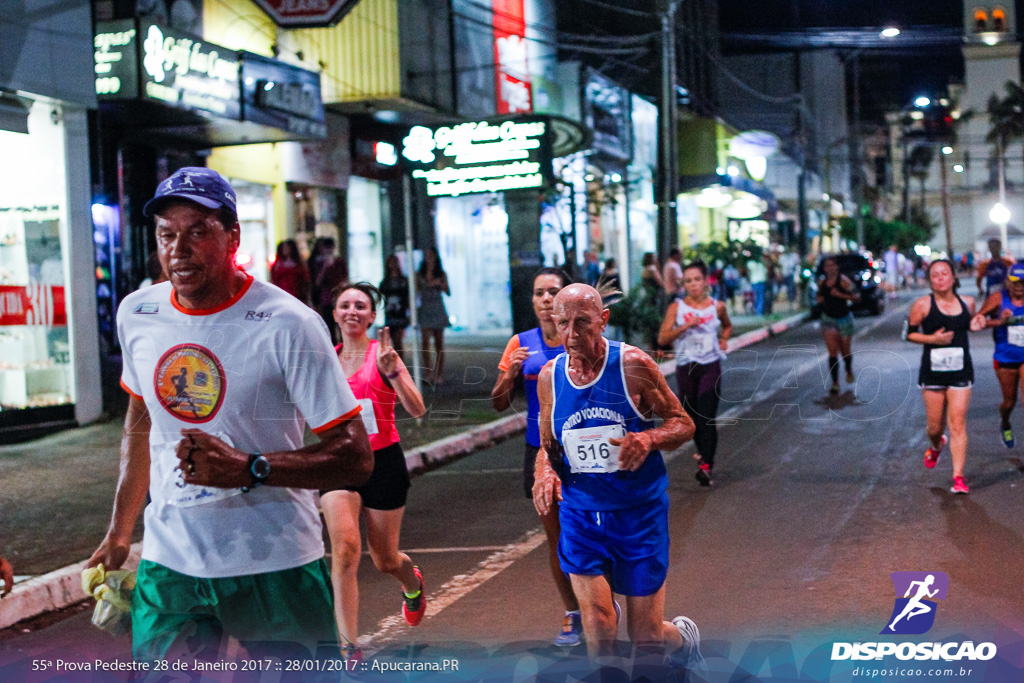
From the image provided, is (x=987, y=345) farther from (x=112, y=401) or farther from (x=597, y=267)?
(x=112, y=401)

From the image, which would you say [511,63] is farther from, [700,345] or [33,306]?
[700,345]

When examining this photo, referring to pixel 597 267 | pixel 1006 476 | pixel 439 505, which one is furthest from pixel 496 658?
pixel 597 267

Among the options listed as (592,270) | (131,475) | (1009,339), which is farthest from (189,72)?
(592,270)

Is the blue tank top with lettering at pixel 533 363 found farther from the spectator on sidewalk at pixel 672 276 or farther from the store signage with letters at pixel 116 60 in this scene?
the spectator on sidewalk at pixel 672 276

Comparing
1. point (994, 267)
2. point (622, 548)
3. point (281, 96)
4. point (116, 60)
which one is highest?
point (116, 60)

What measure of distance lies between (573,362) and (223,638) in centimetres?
179

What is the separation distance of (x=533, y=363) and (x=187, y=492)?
9.79 ft

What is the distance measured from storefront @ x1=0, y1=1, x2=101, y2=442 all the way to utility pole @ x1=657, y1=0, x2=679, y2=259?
1116cm

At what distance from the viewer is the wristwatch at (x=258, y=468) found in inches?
120

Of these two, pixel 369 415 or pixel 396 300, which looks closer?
pixel 369 415

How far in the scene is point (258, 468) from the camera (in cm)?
305

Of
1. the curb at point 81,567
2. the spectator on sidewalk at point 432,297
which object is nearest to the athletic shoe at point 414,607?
the curb at point 81,567

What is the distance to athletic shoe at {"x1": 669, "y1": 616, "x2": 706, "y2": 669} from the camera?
4.54 m

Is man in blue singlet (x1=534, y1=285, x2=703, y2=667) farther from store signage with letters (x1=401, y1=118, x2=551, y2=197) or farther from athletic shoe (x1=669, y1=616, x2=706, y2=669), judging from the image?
store signage with letters (x1=401, y1=118, x2=551, y2=197)
